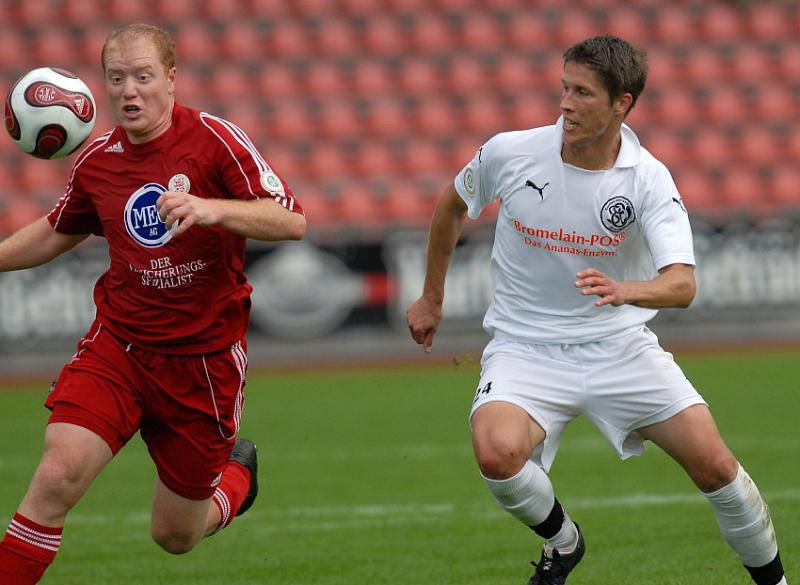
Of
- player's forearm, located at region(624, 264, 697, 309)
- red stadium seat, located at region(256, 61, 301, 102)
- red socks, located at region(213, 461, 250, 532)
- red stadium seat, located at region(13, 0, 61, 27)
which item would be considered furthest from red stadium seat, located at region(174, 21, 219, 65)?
player's forearm, located at region(624, 264, 697, 309)

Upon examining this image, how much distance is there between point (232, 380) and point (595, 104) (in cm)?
185

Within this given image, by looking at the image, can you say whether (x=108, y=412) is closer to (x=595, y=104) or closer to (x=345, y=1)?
(x=595, y=104)

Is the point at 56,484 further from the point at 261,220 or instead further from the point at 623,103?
the point at 623,103

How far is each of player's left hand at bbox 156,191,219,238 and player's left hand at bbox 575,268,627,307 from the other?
1318 mm

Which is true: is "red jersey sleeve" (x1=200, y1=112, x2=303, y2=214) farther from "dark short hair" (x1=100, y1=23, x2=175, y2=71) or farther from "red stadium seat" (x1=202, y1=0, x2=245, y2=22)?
"red stadium seat" (x1=202, y1=0, x2=245, y2=22)

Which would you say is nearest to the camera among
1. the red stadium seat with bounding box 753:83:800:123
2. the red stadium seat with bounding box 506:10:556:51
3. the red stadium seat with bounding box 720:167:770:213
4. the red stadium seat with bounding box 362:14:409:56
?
the red stadium seat with bounding box 720:167:770:213

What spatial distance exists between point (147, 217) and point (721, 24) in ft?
52.0

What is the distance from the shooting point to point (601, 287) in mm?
4676

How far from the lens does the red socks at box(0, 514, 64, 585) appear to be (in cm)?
472

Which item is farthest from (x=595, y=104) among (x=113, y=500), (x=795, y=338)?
(x=795, y=338)

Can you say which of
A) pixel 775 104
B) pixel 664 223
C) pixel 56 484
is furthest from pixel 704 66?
pixel 56 484

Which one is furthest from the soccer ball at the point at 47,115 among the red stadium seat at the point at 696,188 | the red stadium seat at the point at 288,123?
the red stadium seat at the point at 696,188

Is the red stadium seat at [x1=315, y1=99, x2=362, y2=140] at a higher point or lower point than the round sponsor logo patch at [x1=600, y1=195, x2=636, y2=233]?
lower

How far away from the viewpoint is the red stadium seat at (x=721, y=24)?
63.7ft
